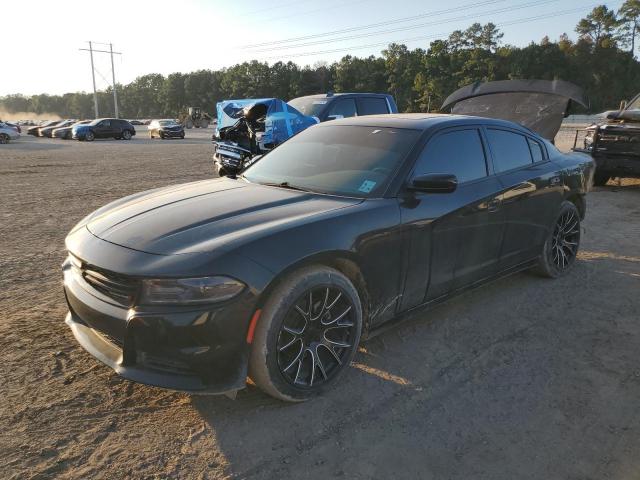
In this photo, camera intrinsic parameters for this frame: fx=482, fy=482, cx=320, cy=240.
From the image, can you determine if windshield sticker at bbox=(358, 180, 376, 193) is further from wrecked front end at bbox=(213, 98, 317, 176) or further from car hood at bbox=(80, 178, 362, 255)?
wrecked front end at bbox=(213, 98, 317, 176)

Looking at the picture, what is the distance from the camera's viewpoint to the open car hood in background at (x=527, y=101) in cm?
945

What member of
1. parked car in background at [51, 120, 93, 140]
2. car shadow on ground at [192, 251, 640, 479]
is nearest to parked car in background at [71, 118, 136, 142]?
parked car in background at [51, 120, 93, 140]

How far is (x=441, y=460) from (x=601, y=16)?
343ft

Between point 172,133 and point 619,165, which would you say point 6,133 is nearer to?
point 172,133

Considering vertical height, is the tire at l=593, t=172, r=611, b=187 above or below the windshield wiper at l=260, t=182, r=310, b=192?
below

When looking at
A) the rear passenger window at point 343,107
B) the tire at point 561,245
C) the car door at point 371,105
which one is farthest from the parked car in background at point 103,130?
the tire at point 561,245

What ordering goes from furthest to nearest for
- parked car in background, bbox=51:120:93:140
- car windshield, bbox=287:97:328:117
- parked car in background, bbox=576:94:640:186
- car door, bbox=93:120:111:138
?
parked car in background, bbox=51:120:93:140 < car door, bbox=93:120:111:138 < car windshield, bbox=287:97:328:117 < parked car in background, bbox=576:94:640:186

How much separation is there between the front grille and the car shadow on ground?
0.78 m

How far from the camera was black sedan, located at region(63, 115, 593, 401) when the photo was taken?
2.38 m

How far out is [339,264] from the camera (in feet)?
9.47

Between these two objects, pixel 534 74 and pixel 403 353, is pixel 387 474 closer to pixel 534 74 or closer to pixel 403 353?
pixel 403 353

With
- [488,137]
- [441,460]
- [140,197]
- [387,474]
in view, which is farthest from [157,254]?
[488,137]

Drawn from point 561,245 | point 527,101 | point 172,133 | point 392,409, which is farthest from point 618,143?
point 172,133

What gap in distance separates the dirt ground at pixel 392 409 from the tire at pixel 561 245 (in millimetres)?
469
